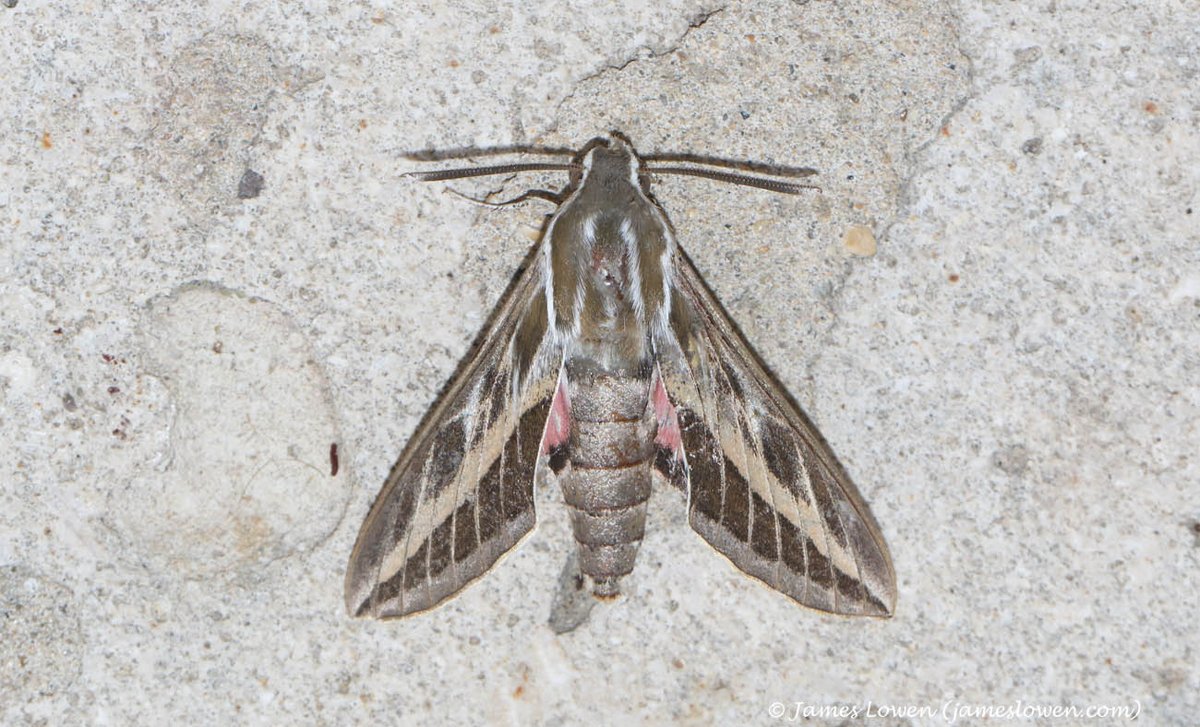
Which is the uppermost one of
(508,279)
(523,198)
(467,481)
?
(523,198)

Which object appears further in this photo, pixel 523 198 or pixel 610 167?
pixel 523 198

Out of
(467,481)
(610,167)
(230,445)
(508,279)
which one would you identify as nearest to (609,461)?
(467,481)

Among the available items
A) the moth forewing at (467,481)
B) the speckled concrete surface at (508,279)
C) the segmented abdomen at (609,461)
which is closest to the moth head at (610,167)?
the speckled concrete surface at (508,279)

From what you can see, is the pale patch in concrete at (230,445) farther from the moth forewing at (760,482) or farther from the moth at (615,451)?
the moth forewing at (760,482)

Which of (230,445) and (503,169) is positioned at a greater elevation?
(503,169)

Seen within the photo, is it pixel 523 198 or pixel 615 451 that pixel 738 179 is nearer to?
pixel 523 198

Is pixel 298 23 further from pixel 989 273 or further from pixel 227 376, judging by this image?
pixel 989 273

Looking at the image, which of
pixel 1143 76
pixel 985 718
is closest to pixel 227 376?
pixel 985 718

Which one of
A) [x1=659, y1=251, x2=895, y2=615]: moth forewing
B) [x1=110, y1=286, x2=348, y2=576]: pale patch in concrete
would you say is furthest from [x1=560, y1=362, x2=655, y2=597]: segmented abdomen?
[x1=110, y1=286, x2=348, y2=576]: pale patch in concrete
